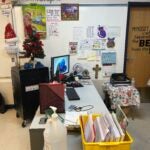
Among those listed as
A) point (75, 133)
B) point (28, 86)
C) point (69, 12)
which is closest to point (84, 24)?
point (69, 12)

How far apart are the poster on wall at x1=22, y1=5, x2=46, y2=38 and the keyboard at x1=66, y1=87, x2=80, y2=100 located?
4.21 ft

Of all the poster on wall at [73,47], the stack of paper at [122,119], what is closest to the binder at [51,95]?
the stack of paper at [122,119]

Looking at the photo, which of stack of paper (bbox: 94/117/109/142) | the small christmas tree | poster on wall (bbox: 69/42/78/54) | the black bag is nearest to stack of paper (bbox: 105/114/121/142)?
stack of paper (bbox: 94/117/109/142)

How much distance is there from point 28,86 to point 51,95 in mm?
1289

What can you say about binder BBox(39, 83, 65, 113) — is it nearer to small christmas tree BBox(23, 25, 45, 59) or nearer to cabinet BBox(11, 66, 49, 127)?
cabinet BBox(11, 66, 49, 127)

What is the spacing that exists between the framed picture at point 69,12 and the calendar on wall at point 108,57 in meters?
0.83

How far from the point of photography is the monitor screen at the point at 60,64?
322 cm

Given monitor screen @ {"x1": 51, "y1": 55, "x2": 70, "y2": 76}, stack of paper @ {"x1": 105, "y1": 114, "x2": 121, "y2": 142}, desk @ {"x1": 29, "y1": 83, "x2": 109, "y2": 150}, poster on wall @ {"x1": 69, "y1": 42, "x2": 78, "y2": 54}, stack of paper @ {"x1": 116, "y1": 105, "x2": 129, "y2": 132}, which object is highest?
poster on wall @ {"x1": 69, "y1": 42, "x2": 78, "y2": 54}

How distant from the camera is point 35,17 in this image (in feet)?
11.9

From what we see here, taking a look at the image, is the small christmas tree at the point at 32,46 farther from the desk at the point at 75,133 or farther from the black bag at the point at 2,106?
the black bag at the point at 2,106

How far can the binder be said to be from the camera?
6.51 feet

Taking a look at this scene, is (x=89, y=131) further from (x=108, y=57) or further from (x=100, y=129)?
(x=108, y=57)

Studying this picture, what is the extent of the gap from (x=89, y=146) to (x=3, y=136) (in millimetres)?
2238

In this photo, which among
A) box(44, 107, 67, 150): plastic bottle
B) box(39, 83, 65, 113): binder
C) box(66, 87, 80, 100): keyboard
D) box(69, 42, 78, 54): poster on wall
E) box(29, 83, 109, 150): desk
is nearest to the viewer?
box(44, 107, 67, 150): plastic bottle
